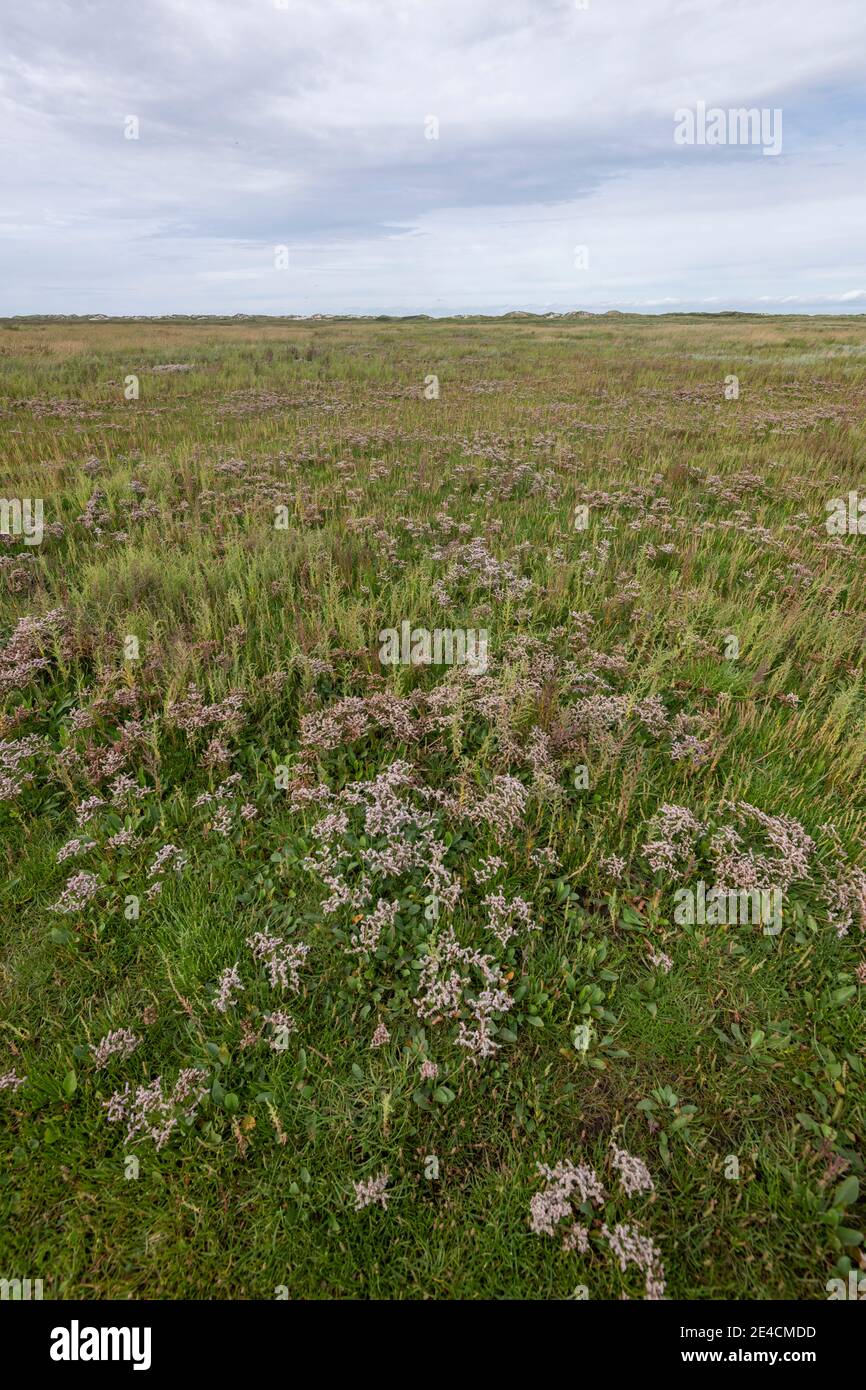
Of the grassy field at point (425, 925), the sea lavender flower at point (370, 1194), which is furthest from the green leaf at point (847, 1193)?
the sea lavender flower at point (370, 1194)

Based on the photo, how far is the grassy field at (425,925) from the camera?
238cm

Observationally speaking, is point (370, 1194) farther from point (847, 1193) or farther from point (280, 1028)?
point (847, 1193)

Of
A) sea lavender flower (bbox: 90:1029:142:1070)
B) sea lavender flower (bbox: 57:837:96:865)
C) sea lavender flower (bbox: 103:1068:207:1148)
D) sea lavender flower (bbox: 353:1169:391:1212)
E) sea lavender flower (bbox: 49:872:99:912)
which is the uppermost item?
sea lavender flower (bbox: 57:837:96:865)

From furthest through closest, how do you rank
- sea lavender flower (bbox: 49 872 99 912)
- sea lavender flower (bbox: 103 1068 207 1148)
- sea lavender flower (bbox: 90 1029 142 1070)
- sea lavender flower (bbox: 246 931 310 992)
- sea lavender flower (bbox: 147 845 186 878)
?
sea lavender flower (bbox: 147 845 186 878) < sea lavender flower (bbox: 49 872 99 912) < sea lavender flower (bbox: 246 931 310 992) < sea lavender flower (bbox: 90 1029 142 1070) < sea lavender flower (bbox: 103 1068 207 1148)

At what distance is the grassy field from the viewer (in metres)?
2.38

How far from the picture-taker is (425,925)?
337 centimetres

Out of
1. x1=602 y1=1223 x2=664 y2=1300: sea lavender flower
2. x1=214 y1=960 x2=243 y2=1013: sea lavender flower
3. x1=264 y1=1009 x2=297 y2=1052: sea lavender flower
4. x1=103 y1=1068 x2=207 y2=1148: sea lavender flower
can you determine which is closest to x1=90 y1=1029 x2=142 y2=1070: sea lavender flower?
x1=103 y1=1068 x2=207 y2=1148: sea lavender flower

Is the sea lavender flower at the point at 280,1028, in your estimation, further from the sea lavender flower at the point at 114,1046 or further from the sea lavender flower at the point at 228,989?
the sea lavender flower at the point at 114,1046

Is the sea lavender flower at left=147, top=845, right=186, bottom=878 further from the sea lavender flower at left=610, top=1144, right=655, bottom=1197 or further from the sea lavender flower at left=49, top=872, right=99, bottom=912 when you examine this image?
the sea lavender flower at left=610, top=1144, right=655, bottom=1197

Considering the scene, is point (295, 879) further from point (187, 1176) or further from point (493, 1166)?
point (493, 1166)

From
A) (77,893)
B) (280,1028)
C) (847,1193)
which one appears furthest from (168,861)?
(847,1193)

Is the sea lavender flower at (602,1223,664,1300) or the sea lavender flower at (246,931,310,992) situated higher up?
the sea lavender flower at (246,931,310,992)

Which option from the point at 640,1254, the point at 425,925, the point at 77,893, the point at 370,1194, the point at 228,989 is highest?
the point at 77,893
